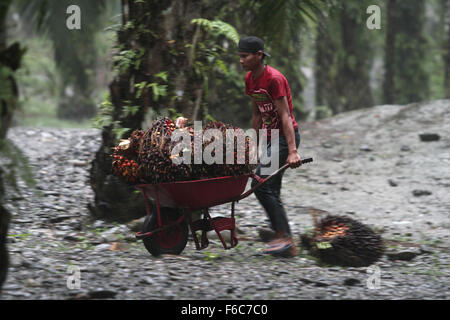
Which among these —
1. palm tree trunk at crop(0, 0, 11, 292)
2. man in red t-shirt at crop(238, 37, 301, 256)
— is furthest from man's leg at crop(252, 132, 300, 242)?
palm tree trunk at crop(0, 0, 11, 292)

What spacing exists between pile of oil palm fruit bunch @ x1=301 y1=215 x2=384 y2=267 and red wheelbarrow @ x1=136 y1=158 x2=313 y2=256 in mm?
773

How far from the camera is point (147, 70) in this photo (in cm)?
571

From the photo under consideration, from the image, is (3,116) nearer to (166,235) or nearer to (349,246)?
(166,235)

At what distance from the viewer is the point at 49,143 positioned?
9172 mm

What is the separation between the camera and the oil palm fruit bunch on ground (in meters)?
4.60

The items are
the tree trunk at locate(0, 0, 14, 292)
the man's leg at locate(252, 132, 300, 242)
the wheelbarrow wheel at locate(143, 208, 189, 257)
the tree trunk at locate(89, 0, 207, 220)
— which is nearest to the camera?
the tree trunk at locate(0, 0, 14, 292)

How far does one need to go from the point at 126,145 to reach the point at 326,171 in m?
4.71

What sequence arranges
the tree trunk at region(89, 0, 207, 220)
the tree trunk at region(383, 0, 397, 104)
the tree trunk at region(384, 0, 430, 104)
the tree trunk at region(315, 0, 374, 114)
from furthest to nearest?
1. the tree trunk at region(384, 0, 430, 104)
2. the tree trunk at region(315, 0, 374, 114)
3. the tree trunk at region(383, 0, 397, 104)
4. the tree trunk at region(89, 0, 207, 220)

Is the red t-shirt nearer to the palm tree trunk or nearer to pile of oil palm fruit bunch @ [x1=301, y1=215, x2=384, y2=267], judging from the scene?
pile of oil palm fruit bunch @ [x1=301, y1=215, x2=384, y2=267]

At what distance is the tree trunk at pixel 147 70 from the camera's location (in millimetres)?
5684

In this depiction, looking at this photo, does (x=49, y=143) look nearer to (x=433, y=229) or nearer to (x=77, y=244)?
(x=77, y=244)

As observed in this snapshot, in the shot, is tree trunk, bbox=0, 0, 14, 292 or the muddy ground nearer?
tree trunk, bbox=0, 0, 14, 292

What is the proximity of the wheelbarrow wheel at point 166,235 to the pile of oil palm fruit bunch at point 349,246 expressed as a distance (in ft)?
3.96
